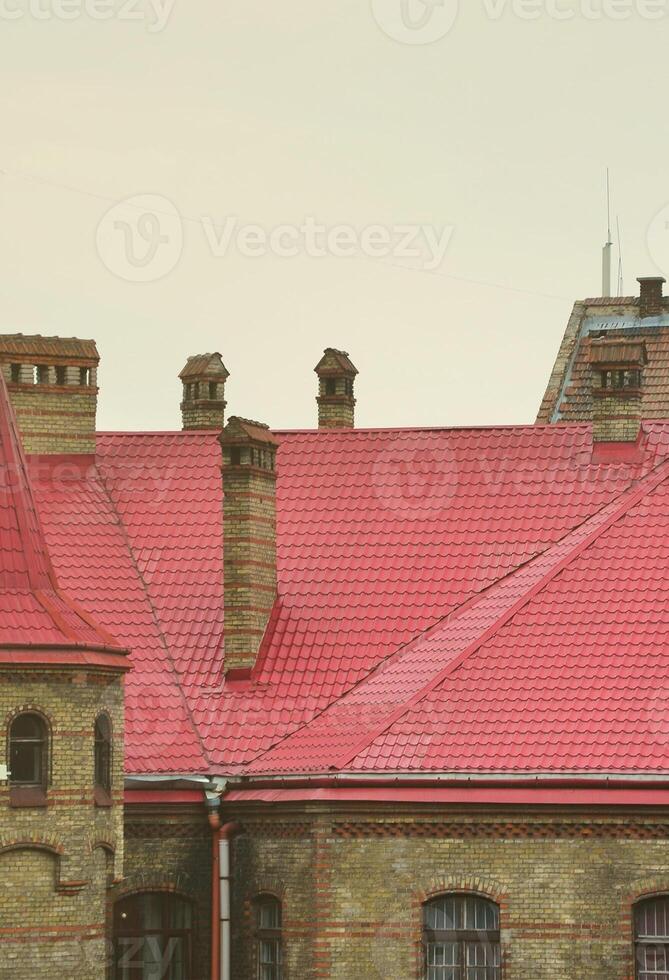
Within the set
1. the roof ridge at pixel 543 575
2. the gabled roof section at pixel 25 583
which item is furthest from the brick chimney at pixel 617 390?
the gabled roof section at pixel 25 583

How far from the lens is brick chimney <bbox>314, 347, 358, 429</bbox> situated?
139 feet

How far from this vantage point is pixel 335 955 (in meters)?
31.0

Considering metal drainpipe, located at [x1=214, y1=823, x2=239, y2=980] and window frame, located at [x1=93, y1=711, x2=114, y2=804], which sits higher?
window frame, located at [x1=93, y1=711, x2=114, y2=804]

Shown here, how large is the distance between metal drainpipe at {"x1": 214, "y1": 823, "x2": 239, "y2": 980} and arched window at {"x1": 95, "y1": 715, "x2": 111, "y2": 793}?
6.32ft

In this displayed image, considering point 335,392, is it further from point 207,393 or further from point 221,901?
point 221,901

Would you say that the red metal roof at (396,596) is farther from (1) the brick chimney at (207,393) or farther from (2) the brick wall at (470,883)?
(1) the brick chimney at (207,393)

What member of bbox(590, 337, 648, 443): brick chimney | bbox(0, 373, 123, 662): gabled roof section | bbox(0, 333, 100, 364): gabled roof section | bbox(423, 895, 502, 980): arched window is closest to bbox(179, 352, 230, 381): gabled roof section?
bbox(0, 333, 100, 364): gabled roof section

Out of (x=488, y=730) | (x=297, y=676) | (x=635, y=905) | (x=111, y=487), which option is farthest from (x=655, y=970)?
(x=111, y=487)

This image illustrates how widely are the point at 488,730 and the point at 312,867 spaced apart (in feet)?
8.93

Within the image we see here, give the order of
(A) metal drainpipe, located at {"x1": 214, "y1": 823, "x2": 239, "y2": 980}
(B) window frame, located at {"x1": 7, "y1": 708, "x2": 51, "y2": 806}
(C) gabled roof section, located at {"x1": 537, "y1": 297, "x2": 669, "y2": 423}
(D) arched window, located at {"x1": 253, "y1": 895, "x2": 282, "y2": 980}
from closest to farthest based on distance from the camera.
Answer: (B) window frame, located at {"x1": 7, "y1": 708, "x2": 51, "y2": 806}, (D) arched window, located at {"x1": 253, "y1": 895, "x2": 282, "y2": 980}, (A) metal drainpipe, located at {"x1": 214, "y1": 823, "x2": 239, "y2": 980}, (C) gabled roof section, located at {"x1": 537, "y1": 297, "x2": 669, "y2": 423}

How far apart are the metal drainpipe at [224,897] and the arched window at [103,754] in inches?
75.9

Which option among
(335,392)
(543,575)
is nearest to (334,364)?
(335,392)

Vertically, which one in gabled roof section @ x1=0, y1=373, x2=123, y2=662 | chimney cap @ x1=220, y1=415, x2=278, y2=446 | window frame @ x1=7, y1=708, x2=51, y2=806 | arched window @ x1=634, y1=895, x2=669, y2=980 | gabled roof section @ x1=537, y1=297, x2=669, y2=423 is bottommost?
arched window @ x1=634, y1=895, x2=669, y2=980

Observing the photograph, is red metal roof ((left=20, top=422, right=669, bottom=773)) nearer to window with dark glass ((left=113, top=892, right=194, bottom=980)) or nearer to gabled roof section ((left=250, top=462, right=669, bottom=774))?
gabled roof section ((left=250, top=462, right=669, bottom=774))
